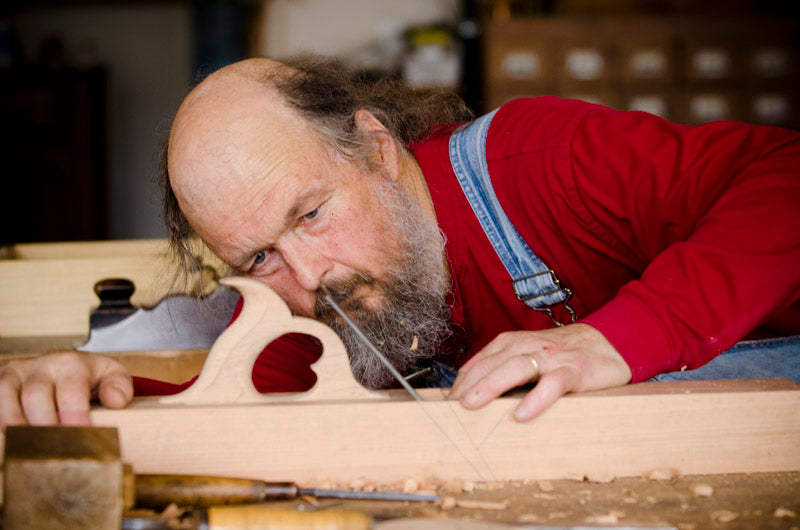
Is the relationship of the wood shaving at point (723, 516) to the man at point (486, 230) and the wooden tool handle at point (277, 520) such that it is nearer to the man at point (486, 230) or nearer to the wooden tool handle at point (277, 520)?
the man at point (486, 230)

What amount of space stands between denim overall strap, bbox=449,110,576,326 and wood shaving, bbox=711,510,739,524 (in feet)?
1.92

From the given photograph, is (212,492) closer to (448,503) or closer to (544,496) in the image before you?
(448,503)

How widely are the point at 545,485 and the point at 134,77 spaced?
194 inches

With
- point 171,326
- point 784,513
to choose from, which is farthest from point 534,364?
point 171,326

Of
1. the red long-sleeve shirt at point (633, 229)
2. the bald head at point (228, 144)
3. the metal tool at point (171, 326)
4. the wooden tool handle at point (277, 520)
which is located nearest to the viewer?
the wooden tool handle at point (277, 520)

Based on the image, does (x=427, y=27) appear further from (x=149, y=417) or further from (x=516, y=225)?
(x=149, y=417)

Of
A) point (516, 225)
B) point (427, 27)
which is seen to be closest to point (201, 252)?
point (516, 225)

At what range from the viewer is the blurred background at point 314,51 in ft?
11.5

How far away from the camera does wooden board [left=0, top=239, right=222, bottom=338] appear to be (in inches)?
71.2

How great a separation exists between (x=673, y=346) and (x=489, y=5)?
3.03 metres

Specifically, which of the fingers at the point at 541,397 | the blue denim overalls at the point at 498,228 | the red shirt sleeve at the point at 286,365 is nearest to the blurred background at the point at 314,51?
the red shirt sleeve at the point at 286,365

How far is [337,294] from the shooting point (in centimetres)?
139

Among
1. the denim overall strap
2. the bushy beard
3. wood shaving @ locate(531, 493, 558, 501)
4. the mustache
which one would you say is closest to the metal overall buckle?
the denim overall strap

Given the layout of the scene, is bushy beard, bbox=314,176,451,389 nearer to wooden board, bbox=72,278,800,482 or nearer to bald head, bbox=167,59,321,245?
bald head, bbox=167,59,321,245
